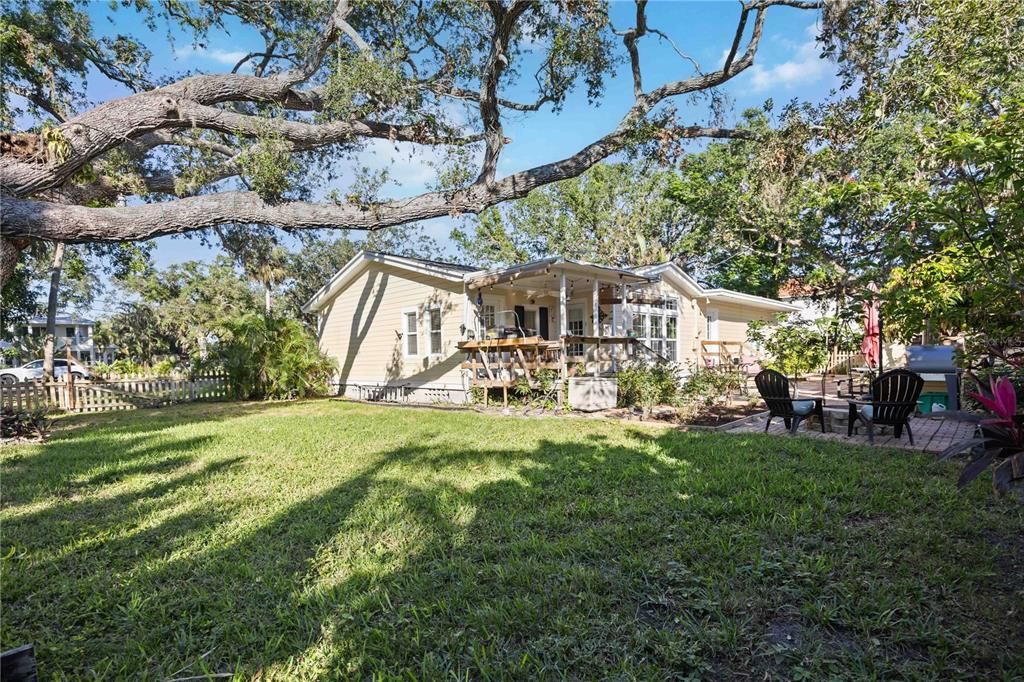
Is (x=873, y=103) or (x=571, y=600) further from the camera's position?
(x=873, y=103)

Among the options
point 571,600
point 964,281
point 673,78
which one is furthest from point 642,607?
point 673,78

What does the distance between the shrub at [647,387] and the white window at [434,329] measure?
5.59 meters

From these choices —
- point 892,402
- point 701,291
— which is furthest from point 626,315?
point 892,402

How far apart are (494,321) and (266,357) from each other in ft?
23.8

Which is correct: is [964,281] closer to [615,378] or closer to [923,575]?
[923,575]

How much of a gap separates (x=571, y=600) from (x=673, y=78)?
10.7 meters

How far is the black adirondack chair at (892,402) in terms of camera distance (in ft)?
20.0

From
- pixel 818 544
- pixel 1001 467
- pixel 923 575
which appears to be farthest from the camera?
pixel 818 544

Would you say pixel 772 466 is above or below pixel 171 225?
below

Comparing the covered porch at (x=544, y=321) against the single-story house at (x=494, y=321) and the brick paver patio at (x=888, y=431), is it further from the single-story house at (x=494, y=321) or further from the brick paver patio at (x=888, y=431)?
the brick paver patio at (x=888, y=431)

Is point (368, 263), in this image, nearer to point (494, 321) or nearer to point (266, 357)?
point (266, 357)

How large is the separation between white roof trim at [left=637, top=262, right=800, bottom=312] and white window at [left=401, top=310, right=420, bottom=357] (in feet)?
25.0

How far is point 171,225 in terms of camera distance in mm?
7383

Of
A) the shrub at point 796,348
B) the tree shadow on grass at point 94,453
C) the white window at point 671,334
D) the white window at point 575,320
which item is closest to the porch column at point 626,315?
the white window at point 575,320
